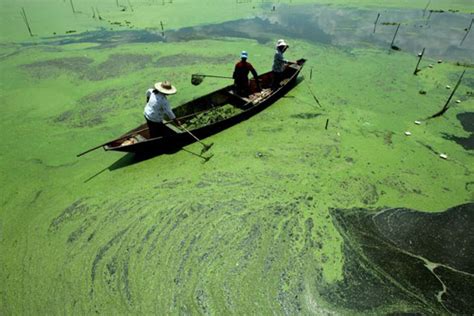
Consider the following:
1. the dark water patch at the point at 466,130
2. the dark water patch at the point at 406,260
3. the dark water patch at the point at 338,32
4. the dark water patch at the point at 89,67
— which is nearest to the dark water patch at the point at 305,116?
the dark water patch at the point at 466,130

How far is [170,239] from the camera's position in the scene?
3.23 meters

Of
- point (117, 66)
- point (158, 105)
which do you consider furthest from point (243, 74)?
point (117, 66)

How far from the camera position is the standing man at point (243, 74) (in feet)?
17.7

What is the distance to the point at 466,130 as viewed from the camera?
5.14m

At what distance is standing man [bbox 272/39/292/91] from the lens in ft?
19.2

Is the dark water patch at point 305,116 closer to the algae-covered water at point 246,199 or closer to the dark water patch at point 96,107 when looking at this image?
the algae-covered water at point 246,199

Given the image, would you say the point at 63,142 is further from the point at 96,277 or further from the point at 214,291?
the point at 214,291

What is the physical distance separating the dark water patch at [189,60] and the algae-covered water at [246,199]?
292 mm

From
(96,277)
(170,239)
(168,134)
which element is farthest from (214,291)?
(168,134)

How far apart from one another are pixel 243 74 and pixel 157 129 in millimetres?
2214

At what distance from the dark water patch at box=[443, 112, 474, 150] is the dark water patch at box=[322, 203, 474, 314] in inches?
66.3

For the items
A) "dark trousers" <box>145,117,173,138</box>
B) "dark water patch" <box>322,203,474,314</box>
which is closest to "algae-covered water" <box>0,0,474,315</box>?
"dark water patch" <box>322,203,474,314</box>

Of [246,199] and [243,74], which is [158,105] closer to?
[246,199]

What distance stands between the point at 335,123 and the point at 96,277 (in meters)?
4.74
